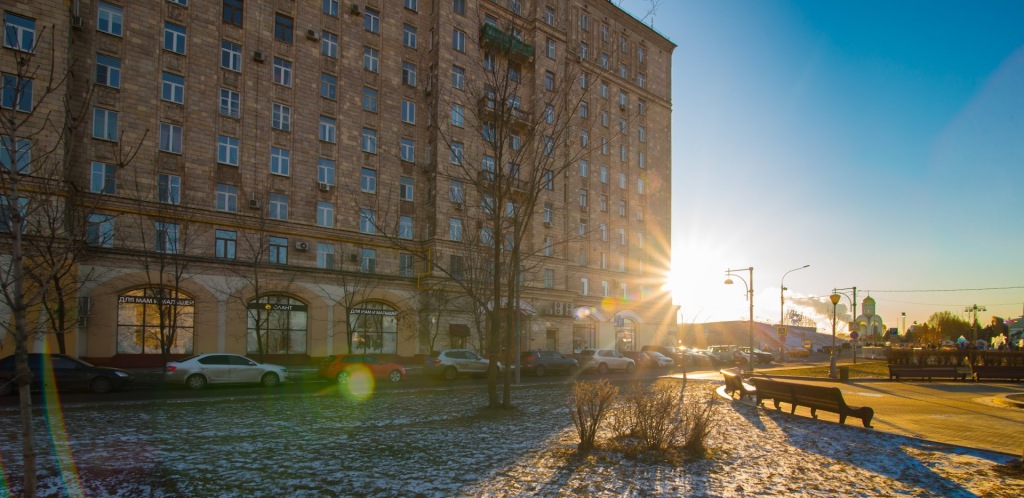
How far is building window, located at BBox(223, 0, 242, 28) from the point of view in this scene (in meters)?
32.2

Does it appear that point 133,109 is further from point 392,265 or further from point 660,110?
point 660,110

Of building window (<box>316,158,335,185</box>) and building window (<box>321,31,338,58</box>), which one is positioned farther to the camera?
building window (<box>321,31,338,58</box>)

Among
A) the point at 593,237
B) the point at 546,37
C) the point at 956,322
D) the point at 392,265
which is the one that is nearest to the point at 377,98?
the point at 392,265

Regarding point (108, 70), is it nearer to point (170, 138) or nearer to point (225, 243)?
point (170, 138)

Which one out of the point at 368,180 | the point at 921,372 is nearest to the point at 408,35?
the point at 368,180

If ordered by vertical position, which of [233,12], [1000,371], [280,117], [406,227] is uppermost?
[233,12]

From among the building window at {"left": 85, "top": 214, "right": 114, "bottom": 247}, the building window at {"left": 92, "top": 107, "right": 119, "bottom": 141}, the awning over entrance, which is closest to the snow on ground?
the building window at {"left": 85, "top": 214, "right": 114, "bottom": 247}

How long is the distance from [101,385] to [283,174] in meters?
15.9

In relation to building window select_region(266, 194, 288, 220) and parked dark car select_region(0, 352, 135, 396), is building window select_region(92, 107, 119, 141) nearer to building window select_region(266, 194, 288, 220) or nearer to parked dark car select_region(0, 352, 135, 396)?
building window select_region(266, 194, 288, 220)

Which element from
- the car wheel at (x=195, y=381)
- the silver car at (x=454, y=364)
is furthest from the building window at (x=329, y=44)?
the car wheel at (x=195, y=381)

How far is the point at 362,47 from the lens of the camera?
3691 cm

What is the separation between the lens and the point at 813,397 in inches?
530

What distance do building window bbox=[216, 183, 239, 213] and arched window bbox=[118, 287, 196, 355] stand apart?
5193 millimetres

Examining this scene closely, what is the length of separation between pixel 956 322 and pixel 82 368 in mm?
112047
